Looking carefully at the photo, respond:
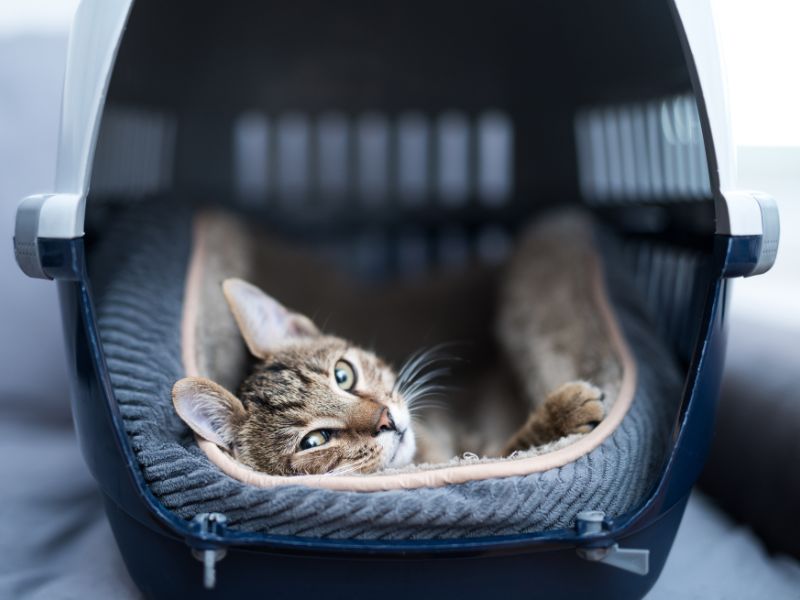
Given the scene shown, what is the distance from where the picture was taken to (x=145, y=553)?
87 centimetres

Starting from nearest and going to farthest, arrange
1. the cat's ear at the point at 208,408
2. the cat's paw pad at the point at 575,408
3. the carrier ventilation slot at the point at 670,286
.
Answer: the cat's ear at the point at 208,408, the cat's paw pad at the point at 575,408, the carrier ventilation slot at the point at 670,286

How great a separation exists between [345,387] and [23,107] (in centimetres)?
116

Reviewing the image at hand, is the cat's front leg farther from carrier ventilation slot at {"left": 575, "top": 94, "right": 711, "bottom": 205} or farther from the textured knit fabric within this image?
carrier ventilation slot at {"left": 575, "top": 94, "right": 711, "bottom": 205}

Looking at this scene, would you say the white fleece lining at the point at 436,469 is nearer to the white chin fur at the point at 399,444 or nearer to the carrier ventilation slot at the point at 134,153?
the white chin fur at the point at 399,444

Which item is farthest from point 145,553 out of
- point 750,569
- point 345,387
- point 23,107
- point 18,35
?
point 18,35

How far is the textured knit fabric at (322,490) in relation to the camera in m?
0.77

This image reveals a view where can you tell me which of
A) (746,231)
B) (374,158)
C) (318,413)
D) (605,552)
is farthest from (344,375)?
(374,158)

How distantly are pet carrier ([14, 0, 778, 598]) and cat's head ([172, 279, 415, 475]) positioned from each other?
61mm

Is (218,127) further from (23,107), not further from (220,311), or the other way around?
(220,311)

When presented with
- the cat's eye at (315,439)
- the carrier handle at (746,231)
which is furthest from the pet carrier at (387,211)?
the cat's eye at (315,439)

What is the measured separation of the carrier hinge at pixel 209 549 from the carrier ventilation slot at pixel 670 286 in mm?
792

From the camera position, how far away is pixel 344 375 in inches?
41.4

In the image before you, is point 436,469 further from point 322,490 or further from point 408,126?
point 408,126

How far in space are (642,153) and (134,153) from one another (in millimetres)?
1182
